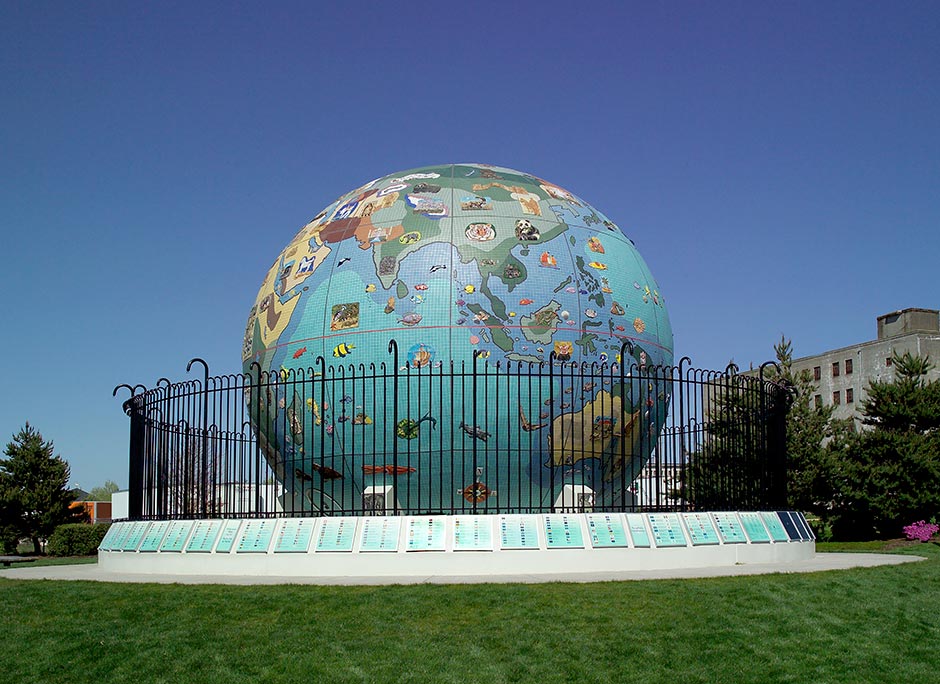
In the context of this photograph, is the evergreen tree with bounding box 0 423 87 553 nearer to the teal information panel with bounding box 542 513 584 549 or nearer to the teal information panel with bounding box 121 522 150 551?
the teal information panel with bounding box 121 522 150 551

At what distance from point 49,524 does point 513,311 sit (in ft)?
64.1

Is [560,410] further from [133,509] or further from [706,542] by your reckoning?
[133,509]

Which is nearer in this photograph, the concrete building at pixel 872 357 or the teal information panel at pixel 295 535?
the teal information panel at pixel 295 535

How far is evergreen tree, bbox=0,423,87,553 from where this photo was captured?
30781mm

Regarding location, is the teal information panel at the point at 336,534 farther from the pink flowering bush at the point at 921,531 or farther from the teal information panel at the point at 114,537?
the pink flowering bush at the point at 921,531

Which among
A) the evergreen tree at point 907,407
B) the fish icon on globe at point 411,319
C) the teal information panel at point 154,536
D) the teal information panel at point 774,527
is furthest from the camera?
the evergreen tree at point 907,407

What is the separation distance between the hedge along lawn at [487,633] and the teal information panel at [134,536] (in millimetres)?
3911

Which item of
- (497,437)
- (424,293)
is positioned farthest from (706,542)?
(424,293)

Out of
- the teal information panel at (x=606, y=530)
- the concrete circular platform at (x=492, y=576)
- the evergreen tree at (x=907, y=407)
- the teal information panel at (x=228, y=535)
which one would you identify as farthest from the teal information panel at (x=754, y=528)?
the evergreen tree at (x=907, y=407)

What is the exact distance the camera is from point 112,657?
391 inches

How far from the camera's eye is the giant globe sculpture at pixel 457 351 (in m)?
17.3

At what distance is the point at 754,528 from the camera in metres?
16.4

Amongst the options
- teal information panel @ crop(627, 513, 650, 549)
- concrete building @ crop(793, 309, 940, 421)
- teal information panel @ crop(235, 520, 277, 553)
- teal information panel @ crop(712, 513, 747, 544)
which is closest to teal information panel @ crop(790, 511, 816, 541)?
teal information panel @ crop(712, 513, 747, 544)

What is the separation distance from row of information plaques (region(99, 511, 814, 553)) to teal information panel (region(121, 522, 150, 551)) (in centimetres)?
74
